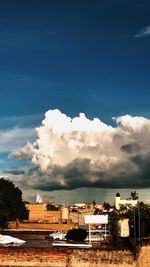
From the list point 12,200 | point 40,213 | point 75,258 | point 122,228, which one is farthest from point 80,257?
point 40,213

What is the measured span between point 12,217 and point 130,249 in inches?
2509

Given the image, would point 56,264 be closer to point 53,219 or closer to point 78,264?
point 78,264

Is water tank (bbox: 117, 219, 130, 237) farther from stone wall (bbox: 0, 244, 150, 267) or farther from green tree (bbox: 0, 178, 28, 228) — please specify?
green tree (bbox: 0, 178, 28, 228)

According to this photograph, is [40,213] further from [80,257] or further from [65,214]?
[80,257]

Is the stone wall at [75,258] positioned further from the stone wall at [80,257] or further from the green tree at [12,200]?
the green tree at [12,200]

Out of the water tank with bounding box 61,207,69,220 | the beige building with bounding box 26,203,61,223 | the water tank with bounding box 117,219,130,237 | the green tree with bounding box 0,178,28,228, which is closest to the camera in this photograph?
Answer: the water tank with bounding box 117,219,130,237

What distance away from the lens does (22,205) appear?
303 ft

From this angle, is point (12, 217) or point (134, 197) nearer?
point (12, 217)

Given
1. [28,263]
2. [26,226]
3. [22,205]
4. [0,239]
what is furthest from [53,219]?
[28,263]

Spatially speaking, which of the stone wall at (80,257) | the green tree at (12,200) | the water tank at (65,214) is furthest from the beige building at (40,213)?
the stone wall at (80,257)

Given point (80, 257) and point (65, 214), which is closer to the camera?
point (80, 257)

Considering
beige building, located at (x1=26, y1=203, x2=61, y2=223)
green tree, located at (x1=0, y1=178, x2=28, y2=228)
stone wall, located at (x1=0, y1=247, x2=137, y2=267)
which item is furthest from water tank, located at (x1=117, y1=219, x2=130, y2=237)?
beige building, located at (x1=26, y1=203, x2=61, y2=223)

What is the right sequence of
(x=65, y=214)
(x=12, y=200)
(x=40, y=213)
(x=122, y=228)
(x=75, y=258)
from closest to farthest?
1. (x=75, y=258)
2. (x=122, y=228)
3. (x=12, y=200)
4. (x=65, y=214)
5. (x=40, y=213)

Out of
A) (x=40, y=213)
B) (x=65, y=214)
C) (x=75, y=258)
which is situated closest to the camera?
(x=75, y=258)
